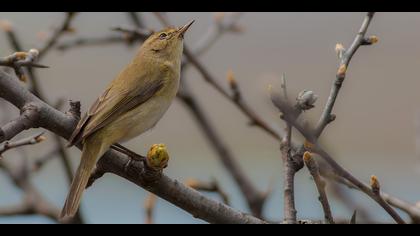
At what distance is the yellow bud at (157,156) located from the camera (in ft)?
7.27

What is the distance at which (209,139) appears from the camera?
3838mm

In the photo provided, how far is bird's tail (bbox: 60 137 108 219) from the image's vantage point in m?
2.35

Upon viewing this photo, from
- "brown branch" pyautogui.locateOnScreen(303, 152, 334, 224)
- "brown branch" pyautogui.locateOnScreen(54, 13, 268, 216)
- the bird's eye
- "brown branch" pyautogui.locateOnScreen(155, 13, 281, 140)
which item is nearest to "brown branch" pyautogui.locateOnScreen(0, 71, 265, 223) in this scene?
"brown branch" pyautogui.locateOnScreen(303, 152, 334, 224)

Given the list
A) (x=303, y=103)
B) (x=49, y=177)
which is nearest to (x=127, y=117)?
(x=303, y=103)

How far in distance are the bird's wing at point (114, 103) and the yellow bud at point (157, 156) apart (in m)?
0.49

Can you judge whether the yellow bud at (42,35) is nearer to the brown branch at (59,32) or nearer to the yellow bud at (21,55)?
the brown branch at (59,32)

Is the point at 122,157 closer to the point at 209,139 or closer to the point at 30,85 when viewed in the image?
the point at 30,85

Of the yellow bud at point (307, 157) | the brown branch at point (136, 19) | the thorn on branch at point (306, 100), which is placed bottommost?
the yellow bud at point (307, 157)

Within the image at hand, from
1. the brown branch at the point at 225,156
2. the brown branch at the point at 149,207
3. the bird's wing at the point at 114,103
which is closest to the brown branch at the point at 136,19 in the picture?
the brown branch at the point at 225,156

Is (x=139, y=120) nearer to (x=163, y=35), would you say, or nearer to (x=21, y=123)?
(x=163, y=35)

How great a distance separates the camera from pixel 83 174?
2568 millimetres

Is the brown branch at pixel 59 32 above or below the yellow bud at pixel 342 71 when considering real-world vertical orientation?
above

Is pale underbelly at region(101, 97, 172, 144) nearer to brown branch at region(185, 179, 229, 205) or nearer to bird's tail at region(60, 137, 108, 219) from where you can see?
bird's tail at region(60, 137, 108, 219)

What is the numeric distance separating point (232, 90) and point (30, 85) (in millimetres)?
1050
